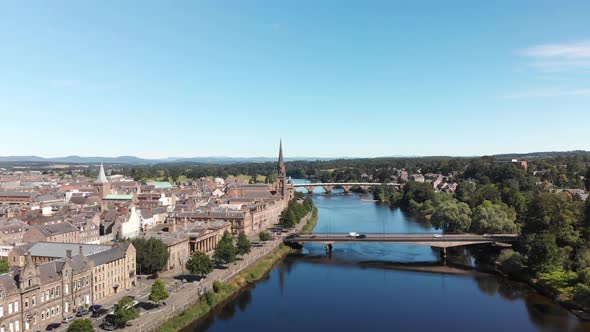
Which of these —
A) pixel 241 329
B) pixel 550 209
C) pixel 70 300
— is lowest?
pixel 241 329

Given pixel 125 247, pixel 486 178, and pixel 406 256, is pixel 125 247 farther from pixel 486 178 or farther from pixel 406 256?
pixel 486 178

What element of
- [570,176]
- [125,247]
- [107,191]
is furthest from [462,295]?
[570,176]

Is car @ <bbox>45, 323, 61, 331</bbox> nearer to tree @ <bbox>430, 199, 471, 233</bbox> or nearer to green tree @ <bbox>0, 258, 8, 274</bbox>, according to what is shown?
green tree @ <bbox>0, 258, 8, 274</bbox>

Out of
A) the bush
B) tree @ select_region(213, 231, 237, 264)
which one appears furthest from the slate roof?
the bush

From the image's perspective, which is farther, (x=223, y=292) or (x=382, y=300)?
(x=382, y=300)

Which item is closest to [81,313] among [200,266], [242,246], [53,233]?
[200,266]

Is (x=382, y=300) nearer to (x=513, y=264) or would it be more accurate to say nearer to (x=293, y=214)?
(x=513, y=264)
